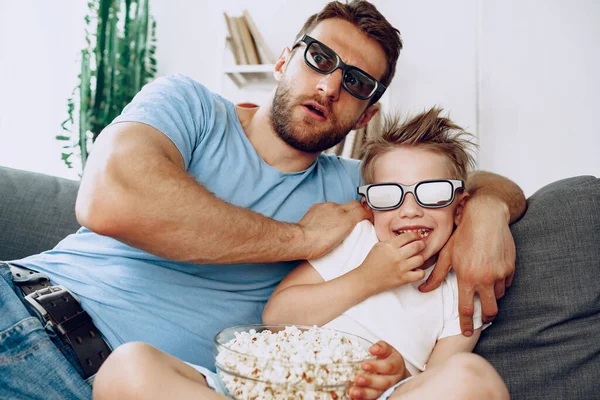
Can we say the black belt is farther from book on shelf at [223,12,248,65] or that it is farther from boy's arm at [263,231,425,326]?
book on shelf at [223,12,248,65]

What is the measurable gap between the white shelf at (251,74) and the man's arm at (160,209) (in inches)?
87.5

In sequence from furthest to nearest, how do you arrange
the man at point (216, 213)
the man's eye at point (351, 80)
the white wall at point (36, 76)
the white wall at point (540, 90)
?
the white wall at point (540, 90) → the white wall at point (36, 76) → the man's eye at point (351, 80) → the man at point (216, 213)

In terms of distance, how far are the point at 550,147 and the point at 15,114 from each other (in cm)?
353

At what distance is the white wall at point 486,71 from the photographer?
3283 millimetres

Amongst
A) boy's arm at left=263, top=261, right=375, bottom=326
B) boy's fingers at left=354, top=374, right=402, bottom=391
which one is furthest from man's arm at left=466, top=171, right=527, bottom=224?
boy's fingers at left=354, top=374, right=402, bottom=391

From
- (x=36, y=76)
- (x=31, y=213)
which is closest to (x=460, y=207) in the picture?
(x=31, y=213)

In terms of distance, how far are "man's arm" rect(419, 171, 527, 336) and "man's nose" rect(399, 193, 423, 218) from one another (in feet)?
0.38

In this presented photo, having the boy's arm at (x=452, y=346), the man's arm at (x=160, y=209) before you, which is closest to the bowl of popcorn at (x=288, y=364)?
the man's arm at (x=160, y=209)

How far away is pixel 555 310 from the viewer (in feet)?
4.02

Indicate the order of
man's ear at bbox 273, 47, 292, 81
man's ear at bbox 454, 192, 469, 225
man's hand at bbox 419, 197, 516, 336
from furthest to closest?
man's ear at bbox 273, 47, 292, 81 → man's ear at bbox 454, 192, 469, 225 → man's hand at bbox 419, 197, 516, 336

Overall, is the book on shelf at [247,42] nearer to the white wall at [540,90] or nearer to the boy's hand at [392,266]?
Answer: the white wall at [540,90]

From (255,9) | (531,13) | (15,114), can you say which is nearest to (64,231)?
(15,114)

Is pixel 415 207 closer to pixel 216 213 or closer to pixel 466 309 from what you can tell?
pixel 466 309

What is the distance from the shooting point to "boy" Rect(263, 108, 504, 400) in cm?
127
